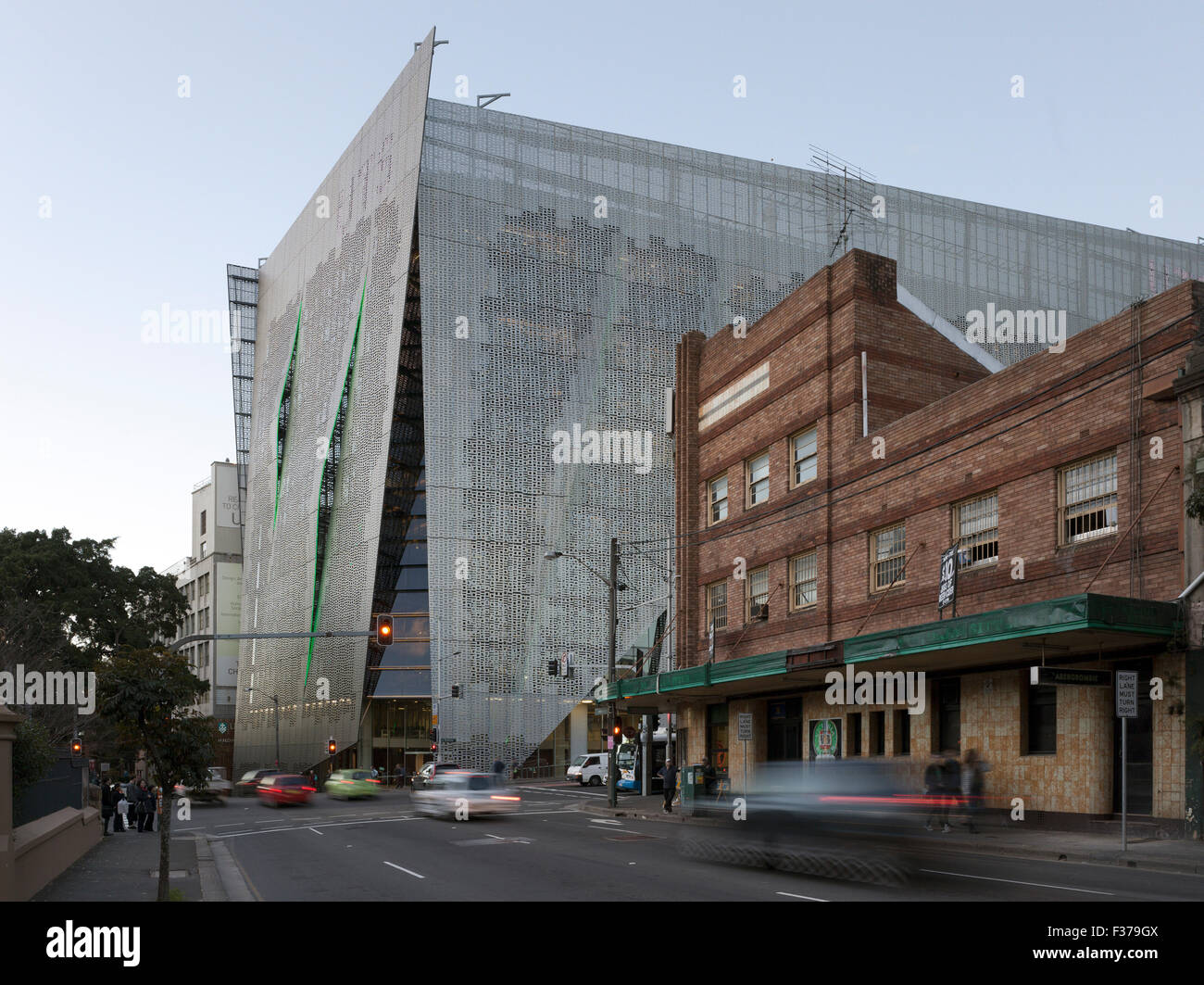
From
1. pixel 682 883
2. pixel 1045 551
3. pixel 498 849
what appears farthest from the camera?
pixel 1045 551

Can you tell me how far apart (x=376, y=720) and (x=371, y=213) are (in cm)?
3362

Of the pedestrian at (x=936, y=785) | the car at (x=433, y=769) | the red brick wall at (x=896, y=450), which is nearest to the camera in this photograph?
the pedestrian at (x=936, y=785)

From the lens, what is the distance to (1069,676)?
2162 centimetres

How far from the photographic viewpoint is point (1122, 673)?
2019 centimetres

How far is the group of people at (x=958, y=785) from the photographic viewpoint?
908 inches

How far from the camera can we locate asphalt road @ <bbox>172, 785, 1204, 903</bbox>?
567 inches

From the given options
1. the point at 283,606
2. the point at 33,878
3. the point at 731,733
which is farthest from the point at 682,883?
the point at 283,606

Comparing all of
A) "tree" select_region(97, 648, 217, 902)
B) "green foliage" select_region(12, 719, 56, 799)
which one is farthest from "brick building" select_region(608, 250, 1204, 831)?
"green foliage" select_region(12, 719, 56, 799)

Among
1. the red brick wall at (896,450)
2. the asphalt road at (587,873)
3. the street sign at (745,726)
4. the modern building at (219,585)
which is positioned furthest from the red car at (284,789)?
the modern building at (219,585)

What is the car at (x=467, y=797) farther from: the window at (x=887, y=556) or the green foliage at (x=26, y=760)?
the green foliage at (x=26, y=760)

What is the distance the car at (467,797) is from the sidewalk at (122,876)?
24.7 feet

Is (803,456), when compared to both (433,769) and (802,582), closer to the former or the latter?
(802,582)

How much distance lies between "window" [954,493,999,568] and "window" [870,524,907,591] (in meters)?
2.18
